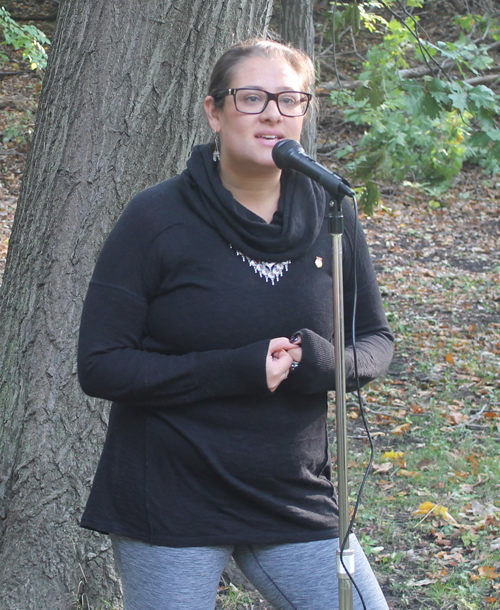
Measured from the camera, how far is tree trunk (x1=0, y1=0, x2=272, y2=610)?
3.13 m

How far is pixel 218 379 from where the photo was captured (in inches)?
72.8

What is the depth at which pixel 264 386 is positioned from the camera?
1828 mm

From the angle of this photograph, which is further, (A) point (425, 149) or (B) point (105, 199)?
(A) point (425, 149)

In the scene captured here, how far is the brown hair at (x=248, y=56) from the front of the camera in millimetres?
2059

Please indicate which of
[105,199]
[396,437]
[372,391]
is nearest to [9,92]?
[372,391]

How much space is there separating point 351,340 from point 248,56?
0.85 m

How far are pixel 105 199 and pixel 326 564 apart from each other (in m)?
1.83

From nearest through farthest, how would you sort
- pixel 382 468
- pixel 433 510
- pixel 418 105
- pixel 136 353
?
1. pixel 136 353
2. pixel 433 510
3. pixel 418 105
4. pixel 382 468

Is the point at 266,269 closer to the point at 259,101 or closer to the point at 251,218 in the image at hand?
the point at 251,218

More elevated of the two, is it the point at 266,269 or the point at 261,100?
the point at 261,100

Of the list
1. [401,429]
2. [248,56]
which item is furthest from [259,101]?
[401,429]

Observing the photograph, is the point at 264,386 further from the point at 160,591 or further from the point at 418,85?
the point at 418,85

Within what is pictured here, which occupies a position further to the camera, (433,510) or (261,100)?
(433,510)

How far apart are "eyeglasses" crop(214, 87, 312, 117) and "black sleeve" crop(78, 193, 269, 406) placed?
36 cm
